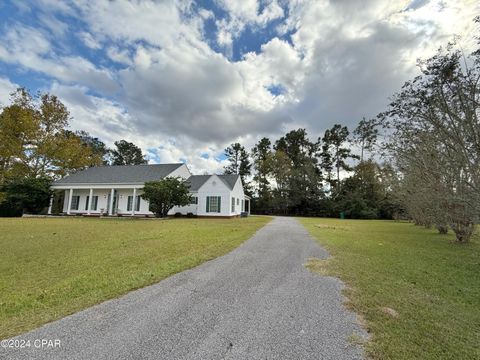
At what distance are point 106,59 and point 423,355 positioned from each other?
19989 mm

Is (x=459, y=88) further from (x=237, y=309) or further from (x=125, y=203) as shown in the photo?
(x=125, y=203)

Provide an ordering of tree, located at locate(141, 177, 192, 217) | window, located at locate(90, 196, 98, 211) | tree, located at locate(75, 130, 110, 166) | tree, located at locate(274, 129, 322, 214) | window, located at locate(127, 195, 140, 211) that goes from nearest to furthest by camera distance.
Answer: tree, located at locate(141, 177, 192, 217) < window, located at locate(127, 195, 140, 211) < window, located at locate(90, 196, 98, 211) < tree, located at locate(274, 129, 322, 214) < tree, located at locate(75, 130, 110, 166)

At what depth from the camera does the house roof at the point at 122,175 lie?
26.5m

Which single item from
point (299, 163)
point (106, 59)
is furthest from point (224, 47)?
point (299, 163)

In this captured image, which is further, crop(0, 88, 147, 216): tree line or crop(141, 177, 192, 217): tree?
crop(0, 88, 147, 216): tree line

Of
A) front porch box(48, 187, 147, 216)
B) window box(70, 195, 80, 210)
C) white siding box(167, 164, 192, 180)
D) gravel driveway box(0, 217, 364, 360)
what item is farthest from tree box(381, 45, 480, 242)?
window box(70, 195, 80, 210)

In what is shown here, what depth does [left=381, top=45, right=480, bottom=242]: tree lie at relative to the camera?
330 inches

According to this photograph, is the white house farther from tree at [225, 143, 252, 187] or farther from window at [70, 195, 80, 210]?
tree at [225, 143, 252, 187]

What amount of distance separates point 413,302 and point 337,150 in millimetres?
44230

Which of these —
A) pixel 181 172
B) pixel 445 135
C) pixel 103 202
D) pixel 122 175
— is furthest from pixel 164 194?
pixel 445 135

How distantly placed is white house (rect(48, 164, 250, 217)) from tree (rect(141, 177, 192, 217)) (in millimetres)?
3414

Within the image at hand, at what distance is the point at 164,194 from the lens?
21.3 metres

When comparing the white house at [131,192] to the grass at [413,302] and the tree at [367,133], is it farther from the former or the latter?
the grass at [413,302]

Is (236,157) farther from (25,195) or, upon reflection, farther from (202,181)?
(25,195)
